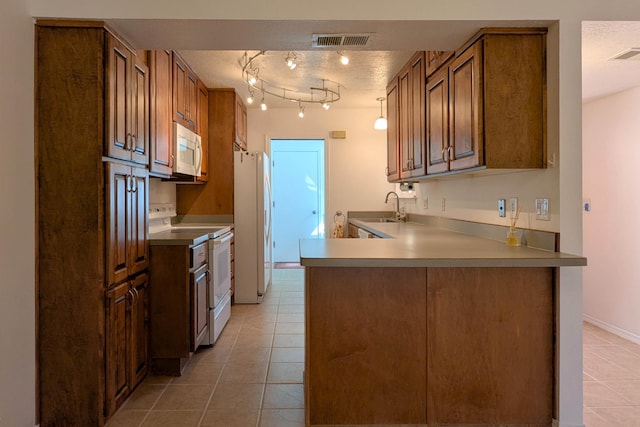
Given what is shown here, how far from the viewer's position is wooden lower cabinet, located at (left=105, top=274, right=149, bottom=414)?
1980 millimetres

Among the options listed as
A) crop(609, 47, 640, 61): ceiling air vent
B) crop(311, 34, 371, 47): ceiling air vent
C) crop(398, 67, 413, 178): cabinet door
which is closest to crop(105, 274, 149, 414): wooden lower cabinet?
crop(311, 34, 371, 47): ceiling air vent

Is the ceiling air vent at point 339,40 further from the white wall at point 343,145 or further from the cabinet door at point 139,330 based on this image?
the white wall at point 343,145

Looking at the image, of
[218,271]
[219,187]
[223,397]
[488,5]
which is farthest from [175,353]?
[488,5]

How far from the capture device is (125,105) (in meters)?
2.12

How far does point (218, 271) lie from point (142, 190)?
3.64 feet

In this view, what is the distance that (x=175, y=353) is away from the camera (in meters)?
2.52

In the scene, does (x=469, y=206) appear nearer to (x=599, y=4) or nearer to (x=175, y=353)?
(x=599, y=4)

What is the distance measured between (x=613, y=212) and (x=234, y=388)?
3396 millimetres

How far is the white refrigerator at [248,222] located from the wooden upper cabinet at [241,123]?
1.14 ft

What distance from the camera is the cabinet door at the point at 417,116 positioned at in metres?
2.90

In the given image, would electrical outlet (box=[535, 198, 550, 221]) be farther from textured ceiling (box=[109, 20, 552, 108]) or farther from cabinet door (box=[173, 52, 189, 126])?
cabinet door (box=[173, 52, 189, 126])

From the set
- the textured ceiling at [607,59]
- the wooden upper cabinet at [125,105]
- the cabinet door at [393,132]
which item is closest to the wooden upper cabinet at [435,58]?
the textured ceiling at [607,59]
